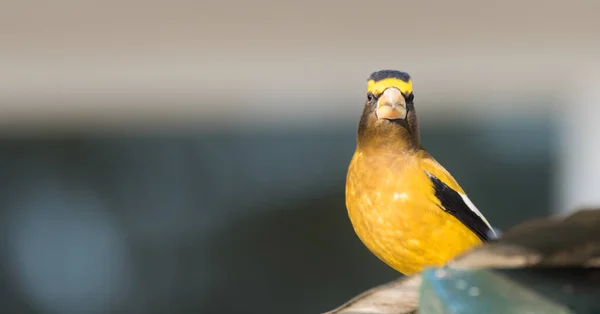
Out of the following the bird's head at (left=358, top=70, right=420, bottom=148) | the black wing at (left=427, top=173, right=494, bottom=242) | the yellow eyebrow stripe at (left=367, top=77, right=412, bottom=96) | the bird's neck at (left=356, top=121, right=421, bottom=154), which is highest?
the yellow eyebrow stripe at (left=367, top=77, right=412, bottom=96)

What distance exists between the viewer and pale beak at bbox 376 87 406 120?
0.42 metres

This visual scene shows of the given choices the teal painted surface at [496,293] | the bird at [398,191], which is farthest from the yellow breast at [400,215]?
the teal painted surface at [496,293]

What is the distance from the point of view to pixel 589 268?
28cm

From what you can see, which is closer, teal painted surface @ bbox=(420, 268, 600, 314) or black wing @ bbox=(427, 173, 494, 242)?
teal painted surface @ bbox=(420, 268, 600, 314)

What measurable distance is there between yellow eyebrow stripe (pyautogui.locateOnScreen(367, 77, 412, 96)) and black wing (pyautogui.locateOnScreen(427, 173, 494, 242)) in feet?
0.24

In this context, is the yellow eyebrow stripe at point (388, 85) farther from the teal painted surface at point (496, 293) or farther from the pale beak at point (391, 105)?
the teal painted surface at point (496, 293)

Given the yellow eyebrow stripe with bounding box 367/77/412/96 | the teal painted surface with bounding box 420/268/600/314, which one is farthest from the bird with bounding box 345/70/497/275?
the teal painted surface with bounding box 420/268/600/314

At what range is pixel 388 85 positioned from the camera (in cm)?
43

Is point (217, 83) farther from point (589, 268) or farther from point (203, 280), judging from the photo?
point (589, 268)

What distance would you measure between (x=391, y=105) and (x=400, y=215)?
2.9 inches

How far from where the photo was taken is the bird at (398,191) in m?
0.44

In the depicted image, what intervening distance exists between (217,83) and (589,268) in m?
2.94

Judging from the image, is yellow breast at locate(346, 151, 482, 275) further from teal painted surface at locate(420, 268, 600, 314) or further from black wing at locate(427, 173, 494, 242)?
teal painted surface at locate(420, 268, 600, 314)

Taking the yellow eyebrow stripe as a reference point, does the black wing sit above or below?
below
